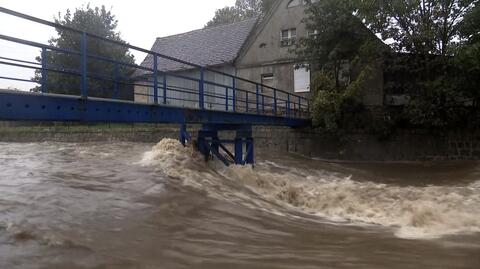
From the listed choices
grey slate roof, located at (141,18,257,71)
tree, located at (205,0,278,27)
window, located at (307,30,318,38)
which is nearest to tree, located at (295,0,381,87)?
window, located at (307,30,318,38)

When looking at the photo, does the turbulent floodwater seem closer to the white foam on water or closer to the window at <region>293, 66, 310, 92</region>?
the white foam on water

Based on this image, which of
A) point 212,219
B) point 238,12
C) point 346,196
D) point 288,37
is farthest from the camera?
point 238,12

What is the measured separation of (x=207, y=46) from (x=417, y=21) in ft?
40.7

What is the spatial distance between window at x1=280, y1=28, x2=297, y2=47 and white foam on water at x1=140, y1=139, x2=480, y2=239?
38.3 ft

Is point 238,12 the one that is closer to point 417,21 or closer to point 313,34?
point 313,34

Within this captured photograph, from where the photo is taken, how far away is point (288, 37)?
25.3 metres

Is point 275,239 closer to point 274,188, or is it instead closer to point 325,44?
point 274,188

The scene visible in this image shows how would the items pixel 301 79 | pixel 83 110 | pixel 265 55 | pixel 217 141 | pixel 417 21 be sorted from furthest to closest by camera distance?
pixel 265 55, pixel 301 79, pixel 417 21, pixel 217 141, pixel 83 110

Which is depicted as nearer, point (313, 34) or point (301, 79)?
point (313, 34)

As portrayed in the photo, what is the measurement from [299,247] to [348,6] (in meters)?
16.4

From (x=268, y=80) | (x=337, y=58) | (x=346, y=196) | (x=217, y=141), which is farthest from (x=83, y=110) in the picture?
(x=268, y=80)

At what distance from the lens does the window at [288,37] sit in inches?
985

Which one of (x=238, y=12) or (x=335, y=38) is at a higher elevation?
(x=238, y=12)

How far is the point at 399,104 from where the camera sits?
72.0 feet
